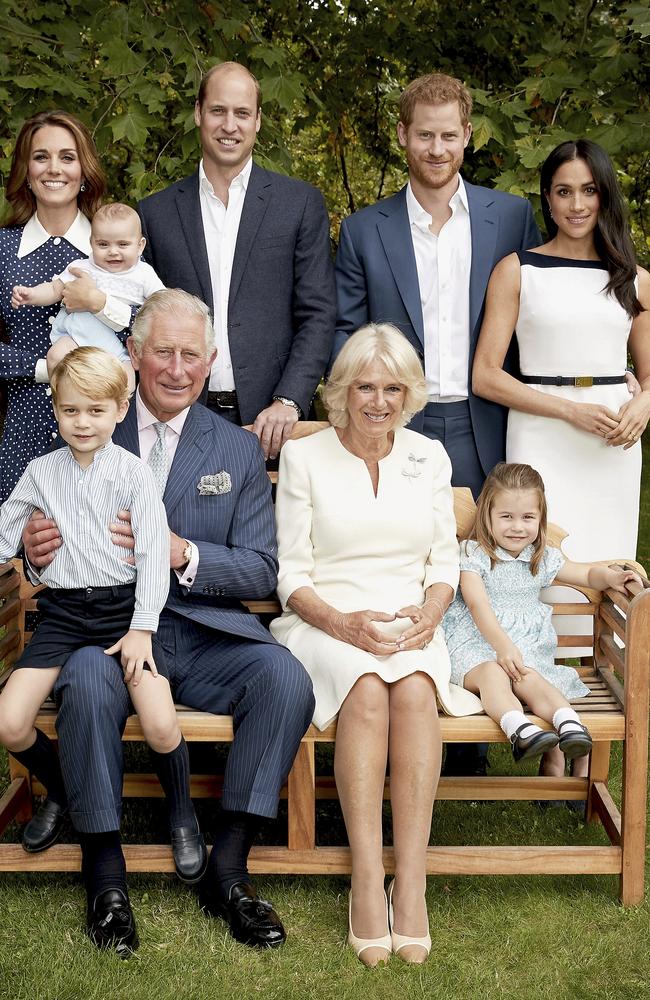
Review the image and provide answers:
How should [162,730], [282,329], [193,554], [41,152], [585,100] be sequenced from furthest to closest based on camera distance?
[585,100] < [282,329] < [41,152] < [193,554] < [162,730]

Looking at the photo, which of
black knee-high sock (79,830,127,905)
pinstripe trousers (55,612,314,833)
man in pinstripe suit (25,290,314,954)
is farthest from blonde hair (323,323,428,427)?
black knee-high sock (79,830,127,905)

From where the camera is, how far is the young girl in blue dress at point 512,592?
3.31 meters

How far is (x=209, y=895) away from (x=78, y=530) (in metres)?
1.03

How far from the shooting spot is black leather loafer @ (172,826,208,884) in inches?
121

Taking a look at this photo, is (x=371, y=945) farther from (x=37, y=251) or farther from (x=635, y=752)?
(x=37, y=251)

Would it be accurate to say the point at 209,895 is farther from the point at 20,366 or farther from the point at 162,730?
the point at 20,366

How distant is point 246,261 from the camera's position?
388cm

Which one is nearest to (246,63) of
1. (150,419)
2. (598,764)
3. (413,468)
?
(150,419)

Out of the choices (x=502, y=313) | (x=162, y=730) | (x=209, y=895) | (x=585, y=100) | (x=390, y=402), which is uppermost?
(x=585, y=100)

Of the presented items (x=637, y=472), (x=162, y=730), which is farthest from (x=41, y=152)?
(x=637, y=472)

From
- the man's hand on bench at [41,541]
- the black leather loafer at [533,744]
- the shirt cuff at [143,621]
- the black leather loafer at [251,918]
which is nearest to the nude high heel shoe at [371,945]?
the black leather loafer at [251,918]

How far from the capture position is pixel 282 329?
3.92m

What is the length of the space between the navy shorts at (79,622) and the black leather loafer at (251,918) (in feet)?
2.42

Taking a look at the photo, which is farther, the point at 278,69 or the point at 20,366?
the point at 278,69
